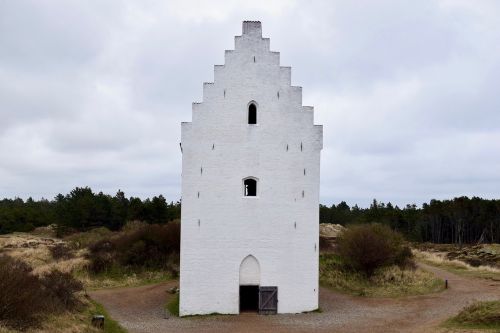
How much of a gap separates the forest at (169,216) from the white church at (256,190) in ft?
109

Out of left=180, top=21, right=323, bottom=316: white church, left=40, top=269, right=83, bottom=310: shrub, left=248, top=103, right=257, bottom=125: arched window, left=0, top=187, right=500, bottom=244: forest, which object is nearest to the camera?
left=40, top=269, right=83, bottom=310: shrub

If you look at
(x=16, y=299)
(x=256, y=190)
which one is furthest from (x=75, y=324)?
(x=256, y=190)

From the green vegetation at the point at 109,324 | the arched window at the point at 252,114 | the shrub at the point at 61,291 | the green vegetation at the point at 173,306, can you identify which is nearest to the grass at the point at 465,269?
the arched window at the point at 252,114

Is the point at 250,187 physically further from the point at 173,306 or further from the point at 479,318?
the point at 479,318

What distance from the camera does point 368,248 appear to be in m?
27.7

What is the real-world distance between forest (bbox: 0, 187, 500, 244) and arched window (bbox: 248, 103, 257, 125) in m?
33.6

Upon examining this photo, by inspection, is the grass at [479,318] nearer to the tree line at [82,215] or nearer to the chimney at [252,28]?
the chimney at [252,28]

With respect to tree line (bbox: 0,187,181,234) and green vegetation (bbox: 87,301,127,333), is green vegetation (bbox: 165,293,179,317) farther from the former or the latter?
tree line (bbox: 0,187,181,234)

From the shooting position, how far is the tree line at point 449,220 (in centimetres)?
7181

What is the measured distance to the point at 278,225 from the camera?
21078mm

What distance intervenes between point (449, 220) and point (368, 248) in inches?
2259

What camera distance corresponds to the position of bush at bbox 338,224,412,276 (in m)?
27.7

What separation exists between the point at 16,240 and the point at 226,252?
37835mm

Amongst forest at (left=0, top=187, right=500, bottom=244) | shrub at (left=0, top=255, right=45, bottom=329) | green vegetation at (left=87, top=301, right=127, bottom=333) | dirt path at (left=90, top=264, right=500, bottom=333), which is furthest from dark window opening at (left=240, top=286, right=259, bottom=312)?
forest at (left=0, top=187, right=500, bottom=244)
